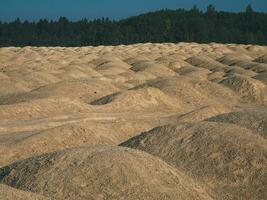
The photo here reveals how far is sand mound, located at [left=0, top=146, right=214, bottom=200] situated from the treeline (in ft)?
292

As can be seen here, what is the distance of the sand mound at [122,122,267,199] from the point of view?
46.9 ft

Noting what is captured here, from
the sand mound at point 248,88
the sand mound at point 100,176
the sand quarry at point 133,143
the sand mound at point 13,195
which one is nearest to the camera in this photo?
the sand mound at point 13,195

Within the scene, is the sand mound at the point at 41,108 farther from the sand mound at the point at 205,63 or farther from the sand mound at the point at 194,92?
the sand mound at the point at 205,63

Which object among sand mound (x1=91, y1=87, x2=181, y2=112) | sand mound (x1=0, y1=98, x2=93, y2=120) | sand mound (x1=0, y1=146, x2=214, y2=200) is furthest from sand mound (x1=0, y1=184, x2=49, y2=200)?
sand mound (x1=91, y1=87, x2=181, y2=112)

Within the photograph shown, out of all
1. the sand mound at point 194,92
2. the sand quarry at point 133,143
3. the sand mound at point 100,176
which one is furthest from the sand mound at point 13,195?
the sand mound at point 194,92

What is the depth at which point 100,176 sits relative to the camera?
41.3 ft

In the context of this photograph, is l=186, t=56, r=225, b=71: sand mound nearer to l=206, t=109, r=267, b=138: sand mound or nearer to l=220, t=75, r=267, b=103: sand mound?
l=220, t=75, r=267, b=103: sand mound

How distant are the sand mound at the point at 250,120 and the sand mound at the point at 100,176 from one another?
543 centimetres

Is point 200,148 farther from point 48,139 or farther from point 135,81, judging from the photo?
point 135,81

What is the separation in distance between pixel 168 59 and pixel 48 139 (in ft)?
119

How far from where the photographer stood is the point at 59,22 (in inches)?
5586

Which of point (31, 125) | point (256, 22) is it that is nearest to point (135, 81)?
point (31, 125)

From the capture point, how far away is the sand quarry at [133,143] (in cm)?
1249

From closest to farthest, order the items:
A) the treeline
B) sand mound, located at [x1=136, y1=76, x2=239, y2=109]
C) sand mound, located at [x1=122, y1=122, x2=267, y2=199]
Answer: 1. sand mound, located at [x1=122, y1=122, x2=267, y2=199]
2. sand mound, located at [x1=136, y1=76, x2=239, y2=109]
3. the treeline
